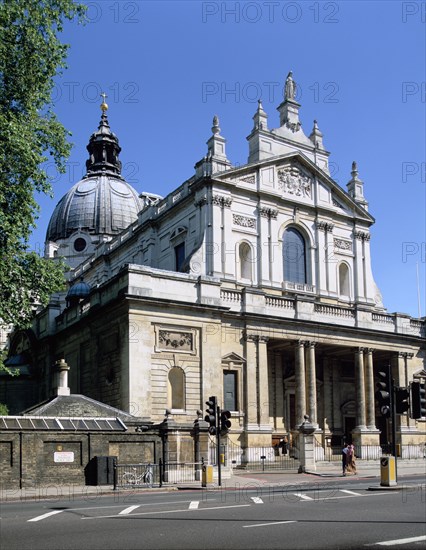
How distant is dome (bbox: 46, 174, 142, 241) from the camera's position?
254ft

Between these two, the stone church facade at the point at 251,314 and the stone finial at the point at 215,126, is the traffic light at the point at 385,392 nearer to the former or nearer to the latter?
the stone church facade at the point at 251,314

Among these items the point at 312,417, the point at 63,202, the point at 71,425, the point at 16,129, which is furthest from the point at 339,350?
the point at 63,202

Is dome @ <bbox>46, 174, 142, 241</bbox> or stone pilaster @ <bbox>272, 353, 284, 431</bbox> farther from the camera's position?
dome @ <bbox>46, 174, 142, 241</bbox>

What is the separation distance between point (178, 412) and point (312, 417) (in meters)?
8.62

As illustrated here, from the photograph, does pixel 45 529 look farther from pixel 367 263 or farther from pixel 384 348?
pixel 367 263

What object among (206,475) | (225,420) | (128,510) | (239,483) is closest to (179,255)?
(225,420)

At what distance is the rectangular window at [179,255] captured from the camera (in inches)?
1773

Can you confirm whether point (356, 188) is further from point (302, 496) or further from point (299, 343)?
point (302, 496)

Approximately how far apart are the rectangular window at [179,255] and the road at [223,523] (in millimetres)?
26759

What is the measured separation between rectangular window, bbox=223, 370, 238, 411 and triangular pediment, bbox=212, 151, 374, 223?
37.4 ft

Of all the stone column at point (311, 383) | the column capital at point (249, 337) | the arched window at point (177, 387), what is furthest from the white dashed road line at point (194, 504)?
the stone column at point (311, 383)

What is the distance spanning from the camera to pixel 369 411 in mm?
43062

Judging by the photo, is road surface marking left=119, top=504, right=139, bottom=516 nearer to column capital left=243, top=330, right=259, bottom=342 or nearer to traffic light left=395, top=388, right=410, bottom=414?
traffic light left=395, top=388, right=410, bottom=414

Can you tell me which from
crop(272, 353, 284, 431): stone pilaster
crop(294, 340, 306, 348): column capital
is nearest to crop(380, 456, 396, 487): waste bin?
crop(294, 340, 306, 348): column capital
